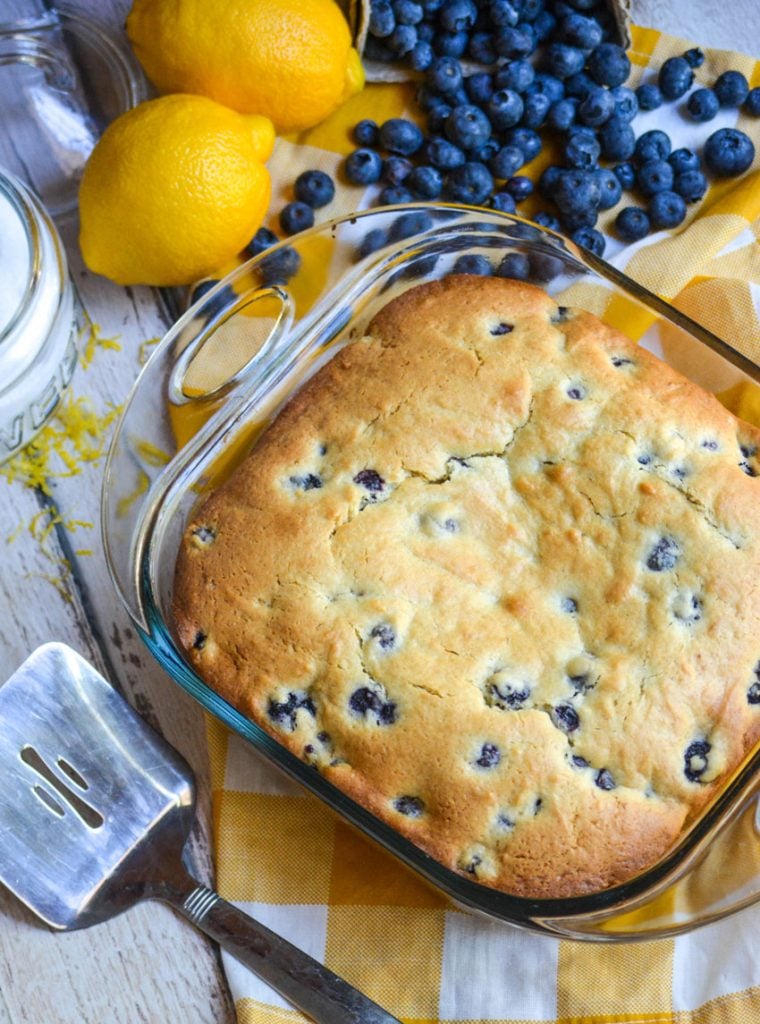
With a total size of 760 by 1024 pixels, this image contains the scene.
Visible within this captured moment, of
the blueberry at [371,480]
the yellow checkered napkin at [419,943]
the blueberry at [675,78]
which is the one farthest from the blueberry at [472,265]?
the blueberry at [675,78]

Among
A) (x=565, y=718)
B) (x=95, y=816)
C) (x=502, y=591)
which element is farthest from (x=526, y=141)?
(x=95, y=816)

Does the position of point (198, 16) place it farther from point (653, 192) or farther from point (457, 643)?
point (457, 643)

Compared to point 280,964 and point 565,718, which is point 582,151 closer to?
point 565,718

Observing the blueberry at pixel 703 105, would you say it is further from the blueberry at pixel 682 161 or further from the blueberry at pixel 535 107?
the blueberry at pixel 535 107

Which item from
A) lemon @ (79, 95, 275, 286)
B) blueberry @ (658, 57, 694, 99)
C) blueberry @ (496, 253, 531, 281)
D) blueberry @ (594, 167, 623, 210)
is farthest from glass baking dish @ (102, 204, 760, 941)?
blueberry @ (658, 57, 694, 99)

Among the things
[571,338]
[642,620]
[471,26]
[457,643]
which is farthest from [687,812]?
[471,26]

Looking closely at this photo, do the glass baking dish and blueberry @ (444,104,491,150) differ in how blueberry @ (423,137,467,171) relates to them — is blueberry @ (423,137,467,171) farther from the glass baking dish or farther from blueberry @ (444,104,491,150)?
the glass baking dish
